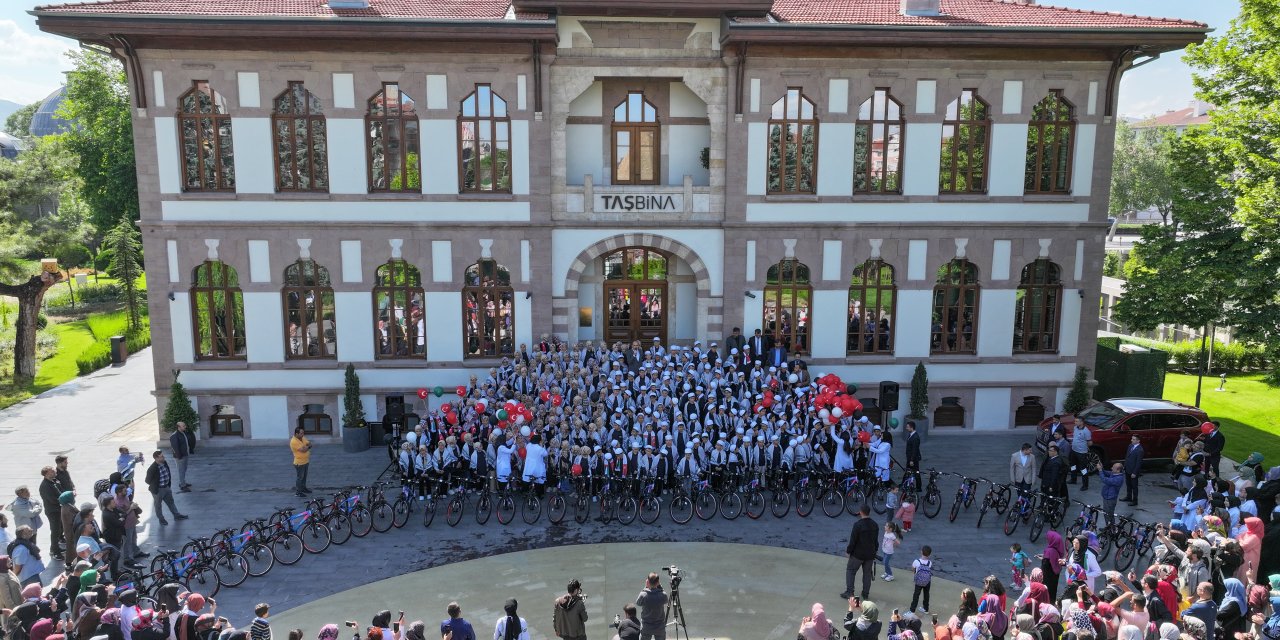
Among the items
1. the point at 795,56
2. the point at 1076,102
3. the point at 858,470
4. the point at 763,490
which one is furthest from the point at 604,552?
the point at 1076,102

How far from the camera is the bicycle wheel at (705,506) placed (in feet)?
62.0

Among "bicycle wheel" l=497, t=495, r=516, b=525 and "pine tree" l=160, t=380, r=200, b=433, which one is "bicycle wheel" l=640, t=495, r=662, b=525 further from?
"pine tree" l=160, t=380, r=200, b=433

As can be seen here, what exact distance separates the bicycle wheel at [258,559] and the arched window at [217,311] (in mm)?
10315

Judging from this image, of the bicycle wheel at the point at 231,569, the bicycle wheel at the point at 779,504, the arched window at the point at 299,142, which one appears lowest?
the bicycle wheel at the point at 231,569

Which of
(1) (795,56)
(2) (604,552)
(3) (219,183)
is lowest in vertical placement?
(2) (604,552)

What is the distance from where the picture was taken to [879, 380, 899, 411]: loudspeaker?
2606 centimetres

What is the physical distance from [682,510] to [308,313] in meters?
13.4

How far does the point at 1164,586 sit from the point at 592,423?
1176 cm

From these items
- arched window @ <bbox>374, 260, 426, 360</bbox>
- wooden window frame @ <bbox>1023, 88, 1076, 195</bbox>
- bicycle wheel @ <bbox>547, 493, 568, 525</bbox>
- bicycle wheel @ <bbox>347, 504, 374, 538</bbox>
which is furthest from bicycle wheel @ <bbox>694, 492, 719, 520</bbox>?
wooden window frame @ <bbox>1023, 88, 1076, 195</bbox>

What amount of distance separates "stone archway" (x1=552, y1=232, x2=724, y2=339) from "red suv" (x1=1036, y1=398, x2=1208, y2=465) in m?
9.90

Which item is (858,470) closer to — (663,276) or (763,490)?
(763,490)

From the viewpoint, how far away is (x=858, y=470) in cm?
1966

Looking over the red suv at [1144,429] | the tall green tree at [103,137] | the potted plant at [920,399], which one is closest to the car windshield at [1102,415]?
the red suv at [1144,429]

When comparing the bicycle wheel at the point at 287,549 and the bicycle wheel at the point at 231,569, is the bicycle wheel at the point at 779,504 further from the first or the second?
the bicycle wheel at the point at 231,569
